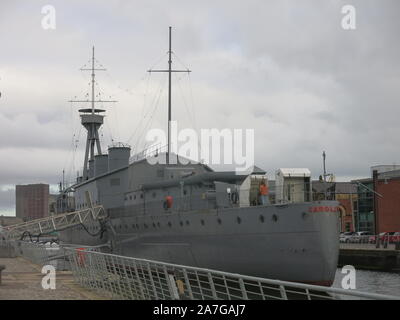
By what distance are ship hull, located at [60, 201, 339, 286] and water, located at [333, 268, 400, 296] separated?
6.52 m

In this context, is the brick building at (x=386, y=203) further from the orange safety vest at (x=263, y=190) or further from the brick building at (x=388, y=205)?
the orange safety vest at (x=263, y=190)

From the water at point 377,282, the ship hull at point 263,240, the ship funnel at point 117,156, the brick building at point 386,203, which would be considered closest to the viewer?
the ship hull at point 263,240

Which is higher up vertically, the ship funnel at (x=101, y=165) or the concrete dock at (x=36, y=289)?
the ship funnel at (x=101, y=165)

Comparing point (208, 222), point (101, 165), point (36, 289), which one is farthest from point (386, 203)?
point (36, 289)

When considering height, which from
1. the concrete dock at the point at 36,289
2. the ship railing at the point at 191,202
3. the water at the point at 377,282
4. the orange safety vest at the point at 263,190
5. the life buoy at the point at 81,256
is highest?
the orange safety vest at the point at 263,190

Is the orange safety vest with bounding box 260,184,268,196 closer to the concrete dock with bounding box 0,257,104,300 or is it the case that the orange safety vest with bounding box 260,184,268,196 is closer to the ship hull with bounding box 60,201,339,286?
the ship hull with bounding box 60,201,339,286

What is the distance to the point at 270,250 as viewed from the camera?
21.5 metres

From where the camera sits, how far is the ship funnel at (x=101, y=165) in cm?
4206

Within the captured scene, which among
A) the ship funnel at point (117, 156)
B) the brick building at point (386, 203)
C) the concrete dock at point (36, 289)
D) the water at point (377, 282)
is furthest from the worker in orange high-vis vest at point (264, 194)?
the brick building at point (386, 203)

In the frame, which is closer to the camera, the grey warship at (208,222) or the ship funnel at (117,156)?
the grey warship at (208,222)

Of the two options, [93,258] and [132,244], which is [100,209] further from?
[93,258]
